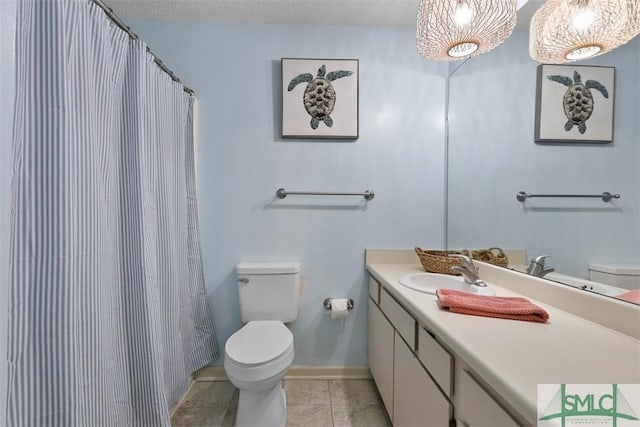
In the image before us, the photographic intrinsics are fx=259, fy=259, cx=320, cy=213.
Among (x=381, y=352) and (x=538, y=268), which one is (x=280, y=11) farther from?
(x=381, y=352)

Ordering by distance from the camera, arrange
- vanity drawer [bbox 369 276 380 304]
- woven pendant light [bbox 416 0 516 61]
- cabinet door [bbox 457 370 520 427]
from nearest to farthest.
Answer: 1. cabinet door [bbox 457 370 520 427]
2. woven pendant light [bbox 416 0 516 61]
3. vanity drawer [bbox 369 276 380 304]

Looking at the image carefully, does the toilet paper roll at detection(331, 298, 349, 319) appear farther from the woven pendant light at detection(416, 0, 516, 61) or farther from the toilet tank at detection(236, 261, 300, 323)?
the woven pendant light at detection(416, 0, 516, 61)

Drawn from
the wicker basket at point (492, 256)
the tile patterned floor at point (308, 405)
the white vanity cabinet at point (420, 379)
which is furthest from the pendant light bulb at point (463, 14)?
the tile patterned floor at point (308, 405)

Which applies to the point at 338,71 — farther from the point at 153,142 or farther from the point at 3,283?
the point at 3,283

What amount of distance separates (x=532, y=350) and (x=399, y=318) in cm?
58

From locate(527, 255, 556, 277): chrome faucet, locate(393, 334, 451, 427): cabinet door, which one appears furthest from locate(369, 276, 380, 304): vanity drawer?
locate(527, 255, 556, 277): chrome faucet

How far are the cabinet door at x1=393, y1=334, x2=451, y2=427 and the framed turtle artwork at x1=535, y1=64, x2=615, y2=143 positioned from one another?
1.01 metres

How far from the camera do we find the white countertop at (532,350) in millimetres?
550

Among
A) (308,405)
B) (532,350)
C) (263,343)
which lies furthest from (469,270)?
(308,405)

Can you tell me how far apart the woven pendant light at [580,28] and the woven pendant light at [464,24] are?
0.12 meters

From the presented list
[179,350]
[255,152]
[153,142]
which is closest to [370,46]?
[255,152]

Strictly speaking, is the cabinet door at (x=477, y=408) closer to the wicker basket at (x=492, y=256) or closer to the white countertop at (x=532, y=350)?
the white countertop at (x=532, y=350)

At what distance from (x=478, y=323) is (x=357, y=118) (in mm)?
1369

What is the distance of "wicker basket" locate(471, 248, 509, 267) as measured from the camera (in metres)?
1.32
